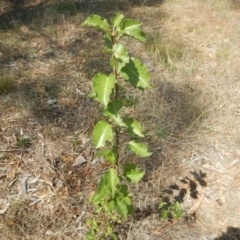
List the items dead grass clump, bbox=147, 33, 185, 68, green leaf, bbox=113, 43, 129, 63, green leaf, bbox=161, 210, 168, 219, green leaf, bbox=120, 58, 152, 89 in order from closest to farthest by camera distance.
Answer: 1. green leaf, bbox=113, 43, 129, 63
2. green leaf, bbox=120, 58, 152, 89
3. green leaf, bbox=161, 210, 168, 219
4. dead grass clump, bbox=147, 33, 185, 68

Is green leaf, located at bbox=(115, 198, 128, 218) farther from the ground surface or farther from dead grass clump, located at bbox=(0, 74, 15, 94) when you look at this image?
dead grass clump, located at bbox=(0, 74, 15, 94)

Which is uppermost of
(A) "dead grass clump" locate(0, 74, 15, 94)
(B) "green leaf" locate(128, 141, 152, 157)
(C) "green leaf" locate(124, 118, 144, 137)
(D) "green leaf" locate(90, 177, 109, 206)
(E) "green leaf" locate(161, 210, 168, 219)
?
(C) "green leaf" locate(124, 118, 144, 137)

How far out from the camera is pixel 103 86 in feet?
4.61

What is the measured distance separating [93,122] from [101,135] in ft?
4.69

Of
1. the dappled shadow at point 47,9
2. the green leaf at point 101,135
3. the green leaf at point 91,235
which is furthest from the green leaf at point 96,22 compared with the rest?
the dappled shadow at point 47,9

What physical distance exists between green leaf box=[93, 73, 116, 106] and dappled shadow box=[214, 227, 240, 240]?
5.51 ft

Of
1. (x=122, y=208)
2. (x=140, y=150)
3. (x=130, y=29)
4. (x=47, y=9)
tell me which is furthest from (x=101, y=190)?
(x=47, y=9)

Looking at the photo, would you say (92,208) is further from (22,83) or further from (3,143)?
(22,83)

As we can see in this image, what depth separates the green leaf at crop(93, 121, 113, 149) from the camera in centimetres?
148

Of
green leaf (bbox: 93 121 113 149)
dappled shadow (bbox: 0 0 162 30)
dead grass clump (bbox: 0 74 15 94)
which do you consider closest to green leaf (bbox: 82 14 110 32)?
green leaf (bbox: 93 121 113 149)

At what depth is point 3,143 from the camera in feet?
8.70

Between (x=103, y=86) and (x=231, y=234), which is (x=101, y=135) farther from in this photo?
(x=231, y=234)

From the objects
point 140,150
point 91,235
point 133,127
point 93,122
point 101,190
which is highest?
point 133,127

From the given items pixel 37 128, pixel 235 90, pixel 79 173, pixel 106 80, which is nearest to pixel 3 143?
pixel 37 128
